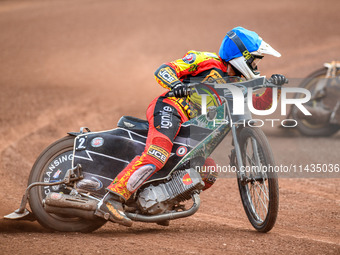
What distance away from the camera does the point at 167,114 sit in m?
5.72

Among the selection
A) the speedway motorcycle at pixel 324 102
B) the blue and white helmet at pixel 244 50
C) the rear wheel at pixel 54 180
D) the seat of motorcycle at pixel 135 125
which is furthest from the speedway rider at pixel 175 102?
the speedway motorcycle at pixel 324 102

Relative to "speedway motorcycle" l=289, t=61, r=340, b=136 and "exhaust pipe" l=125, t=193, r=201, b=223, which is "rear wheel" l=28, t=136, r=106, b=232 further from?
"speedway motorcycle" l=289, t=61, r=340, b=136

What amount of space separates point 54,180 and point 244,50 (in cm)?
227

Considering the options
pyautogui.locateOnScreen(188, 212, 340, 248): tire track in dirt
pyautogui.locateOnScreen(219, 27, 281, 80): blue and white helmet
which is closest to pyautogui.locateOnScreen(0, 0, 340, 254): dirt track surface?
pyautogui.locateOnScreen(188, 212, 340, 248): tire track in dirt

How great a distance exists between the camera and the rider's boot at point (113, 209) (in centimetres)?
556

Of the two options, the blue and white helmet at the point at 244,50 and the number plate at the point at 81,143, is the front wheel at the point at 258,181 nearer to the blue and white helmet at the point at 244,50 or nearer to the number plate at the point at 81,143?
the blue and white helmet at the point at 244,50

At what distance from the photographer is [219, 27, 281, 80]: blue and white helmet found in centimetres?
580

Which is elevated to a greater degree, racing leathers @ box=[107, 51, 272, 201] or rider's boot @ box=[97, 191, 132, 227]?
racing leathers @ box=[107, 51, 272, 201]

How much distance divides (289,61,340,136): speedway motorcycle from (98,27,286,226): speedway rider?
4.94 meters

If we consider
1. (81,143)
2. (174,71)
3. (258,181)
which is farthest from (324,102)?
(81,143)

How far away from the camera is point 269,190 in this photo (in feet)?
17.7

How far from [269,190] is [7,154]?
521cm

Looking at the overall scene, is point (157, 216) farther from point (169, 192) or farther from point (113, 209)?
point (113, 209)

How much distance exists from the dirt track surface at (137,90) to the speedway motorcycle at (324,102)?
31 centimetres
